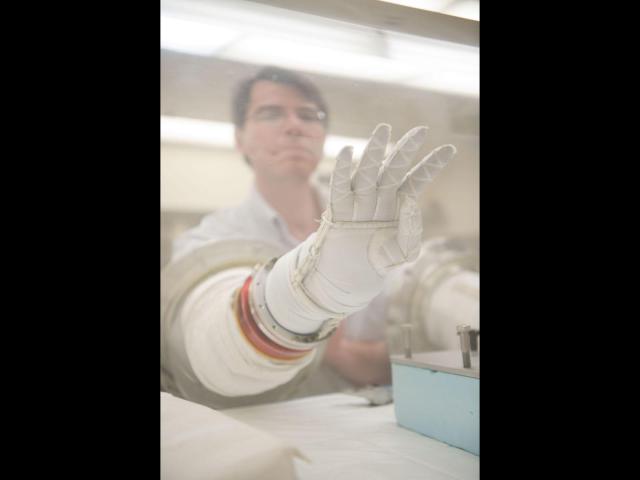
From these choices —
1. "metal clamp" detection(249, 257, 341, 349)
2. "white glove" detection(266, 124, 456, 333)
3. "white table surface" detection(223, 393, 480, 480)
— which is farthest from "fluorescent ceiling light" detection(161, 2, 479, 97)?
"white table surface" detection(223, 393, 480, 480)

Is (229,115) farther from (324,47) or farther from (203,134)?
(324,47)

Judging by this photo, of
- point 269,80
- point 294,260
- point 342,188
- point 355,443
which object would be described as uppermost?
point 269,80

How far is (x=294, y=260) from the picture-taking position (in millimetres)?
1136

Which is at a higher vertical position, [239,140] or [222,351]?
[239,140]

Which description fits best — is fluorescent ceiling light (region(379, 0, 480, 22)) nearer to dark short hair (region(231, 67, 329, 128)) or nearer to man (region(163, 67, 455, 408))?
man (region(163, 67, 455, 408))

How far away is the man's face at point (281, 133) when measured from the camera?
4.25ft

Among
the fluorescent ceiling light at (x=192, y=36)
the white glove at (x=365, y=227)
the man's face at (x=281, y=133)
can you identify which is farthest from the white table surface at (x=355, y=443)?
the fluorescent ceiling light at (x=192, y=36)

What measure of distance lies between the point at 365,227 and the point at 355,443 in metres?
0.37

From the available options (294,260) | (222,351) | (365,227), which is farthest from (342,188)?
(222,351)

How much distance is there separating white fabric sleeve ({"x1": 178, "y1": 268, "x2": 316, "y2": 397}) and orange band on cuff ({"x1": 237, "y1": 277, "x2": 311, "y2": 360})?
11 mm
